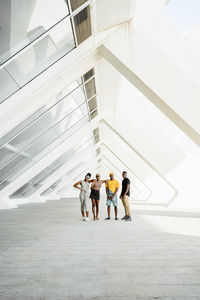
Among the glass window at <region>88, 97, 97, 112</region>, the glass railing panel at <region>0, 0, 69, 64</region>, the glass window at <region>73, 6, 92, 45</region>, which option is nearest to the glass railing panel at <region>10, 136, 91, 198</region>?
the glass window at <region>88, 97, 97, 112</region>

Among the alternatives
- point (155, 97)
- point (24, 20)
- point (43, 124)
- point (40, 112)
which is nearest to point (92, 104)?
point (43, 124)

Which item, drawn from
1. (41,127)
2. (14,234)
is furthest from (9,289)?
(41,127)

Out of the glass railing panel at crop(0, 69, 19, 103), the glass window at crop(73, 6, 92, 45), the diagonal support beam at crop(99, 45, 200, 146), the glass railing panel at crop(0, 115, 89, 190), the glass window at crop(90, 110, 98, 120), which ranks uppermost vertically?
the glass window at crop(90, 110, 98, 120)

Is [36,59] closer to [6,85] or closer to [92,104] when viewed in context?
[6,85]

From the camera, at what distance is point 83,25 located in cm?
631

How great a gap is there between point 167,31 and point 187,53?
85 cm

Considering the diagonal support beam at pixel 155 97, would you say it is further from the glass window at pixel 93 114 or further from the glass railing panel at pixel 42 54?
the glass window at pixel 93 114

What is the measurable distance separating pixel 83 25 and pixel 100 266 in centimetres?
525

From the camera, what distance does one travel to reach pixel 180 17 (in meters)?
9.73

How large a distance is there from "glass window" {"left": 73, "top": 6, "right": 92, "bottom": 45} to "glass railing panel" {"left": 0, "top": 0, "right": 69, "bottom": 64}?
509mm

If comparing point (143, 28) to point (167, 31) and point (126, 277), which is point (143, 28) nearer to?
point (167, 31)

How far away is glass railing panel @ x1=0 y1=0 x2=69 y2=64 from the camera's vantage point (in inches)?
177

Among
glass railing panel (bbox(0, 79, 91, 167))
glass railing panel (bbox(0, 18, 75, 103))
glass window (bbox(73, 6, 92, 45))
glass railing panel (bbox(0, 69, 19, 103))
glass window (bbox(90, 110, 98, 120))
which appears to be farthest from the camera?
glass window (bbox(90, 110, 98, 120))

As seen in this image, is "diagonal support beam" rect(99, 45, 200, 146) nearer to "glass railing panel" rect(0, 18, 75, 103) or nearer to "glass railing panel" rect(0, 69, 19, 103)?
"glass railing panel" rect(0, 18, 75, 103)
